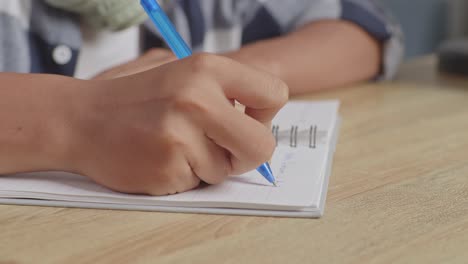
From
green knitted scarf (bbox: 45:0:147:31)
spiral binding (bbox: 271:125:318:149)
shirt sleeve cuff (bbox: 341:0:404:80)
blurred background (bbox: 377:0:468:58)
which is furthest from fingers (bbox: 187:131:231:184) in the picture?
blurred background (bbox: 377:0:468:58)

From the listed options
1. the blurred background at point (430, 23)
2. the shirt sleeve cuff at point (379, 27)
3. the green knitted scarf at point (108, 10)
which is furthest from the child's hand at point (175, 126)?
the blurred background at point (430, 23)

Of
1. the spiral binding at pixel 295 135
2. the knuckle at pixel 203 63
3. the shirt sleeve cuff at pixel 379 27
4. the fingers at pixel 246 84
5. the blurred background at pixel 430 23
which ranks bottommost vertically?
the blurred background at pixel 430 23

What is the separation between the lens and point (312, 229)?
0.41m

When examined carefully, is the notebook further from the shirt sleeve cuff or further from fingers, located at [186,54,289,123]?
the shirt sleeve cuff

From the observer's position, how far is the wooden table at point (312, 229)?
0.37 m

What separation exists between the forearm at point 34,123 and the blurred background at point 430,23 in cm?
143

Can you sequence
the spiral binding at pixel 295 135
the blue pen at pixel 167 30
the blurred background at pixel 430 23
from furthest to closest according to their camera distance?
1. the blurred background at pixel 430 23
2. the spiral binding at pixel 295 135
3. the blue pen at pixel 167 30

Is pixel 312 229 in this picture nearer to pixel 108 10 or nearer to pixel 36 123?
pixel 36 123

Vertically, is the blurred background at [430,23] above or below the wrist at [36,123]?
below

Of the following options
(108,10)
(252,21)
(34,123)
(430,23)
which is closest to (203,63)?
(34,123)

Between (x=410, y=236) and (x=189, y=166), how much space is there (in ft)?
0.49

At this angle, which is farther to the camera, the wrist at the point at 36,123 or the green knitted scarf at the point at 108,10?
the green knitted scarf at the point at 108,10

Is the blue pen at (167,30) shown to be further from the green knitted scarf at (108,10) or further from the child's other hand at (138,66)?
the green knitted scarf at (108,10)

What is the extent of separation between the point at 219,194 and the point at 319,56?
0.49 metres
